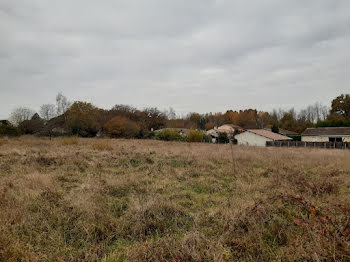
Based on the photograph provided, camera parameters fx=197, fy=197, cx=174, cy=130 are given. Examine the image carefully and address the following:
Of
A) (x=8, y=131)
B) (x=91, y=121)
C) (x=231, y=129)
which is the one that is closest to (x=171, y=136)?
(x=91, y=121)

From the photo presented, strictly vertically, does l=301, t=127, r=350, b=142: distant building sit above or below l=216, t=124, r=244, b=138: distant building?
below

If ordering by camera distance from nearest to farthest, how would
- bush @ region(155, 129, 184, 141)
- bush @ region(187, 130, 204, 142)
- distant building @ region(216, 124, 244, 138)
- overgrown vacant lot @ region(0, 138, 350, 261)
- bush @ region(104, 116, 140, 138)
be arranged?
overgrown vacant lot @ region(0, 138, 350, 261) < distant building @ region(216, 124, 244, 138) < bush @ region(187, 130, 204, 142) < bush @ region(155, 129, 184, 141) < bush @ region(104, 116, 140, 138)

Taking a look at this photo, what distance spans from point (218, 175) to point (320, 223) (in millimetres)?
4724

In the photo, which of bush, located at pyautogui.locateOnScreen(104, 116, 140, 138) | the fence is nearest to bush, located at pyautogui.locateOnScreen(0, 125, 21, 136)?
bush, located at pyautogui.locateOnScreen(104, 116, 140, 138)

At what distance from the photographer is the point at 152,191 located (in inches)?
203

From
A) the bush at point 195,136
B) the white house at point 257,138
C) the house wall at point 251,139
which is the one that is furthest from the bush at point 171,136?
the white house at point 257,138

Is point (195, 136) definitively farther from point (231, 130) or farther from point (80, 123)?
point (231, 130)

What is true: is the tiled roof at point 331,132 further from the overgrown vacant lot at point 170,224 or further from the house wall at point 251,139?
the overgrown vacant lot at point 170,224

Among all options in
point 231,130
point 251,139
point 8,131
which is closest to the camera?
point 231,130

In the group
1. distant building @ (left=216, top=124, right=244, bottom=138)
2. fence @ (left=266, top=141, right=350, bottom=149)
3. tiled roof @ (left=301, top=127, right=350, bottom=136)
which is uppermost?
distant building @ (left=216, top=124, right=244, bottom=138)

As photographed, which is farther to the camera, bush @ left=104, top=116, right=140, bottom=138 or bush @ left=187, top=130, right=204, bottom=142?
bush @ left=104, top=116, right=140, bottom=138

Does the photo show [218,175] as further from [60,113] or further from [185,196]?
[60,113]

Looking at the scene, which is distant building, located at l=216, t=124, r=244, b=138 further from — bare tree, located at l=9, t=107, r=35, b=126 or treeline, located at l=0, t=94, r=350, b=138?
bare tree, located at l=9, t=107, r=35, b=126

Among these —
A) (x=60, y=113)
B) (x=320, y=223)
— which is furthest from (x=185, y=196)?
(x=60, y=113)
